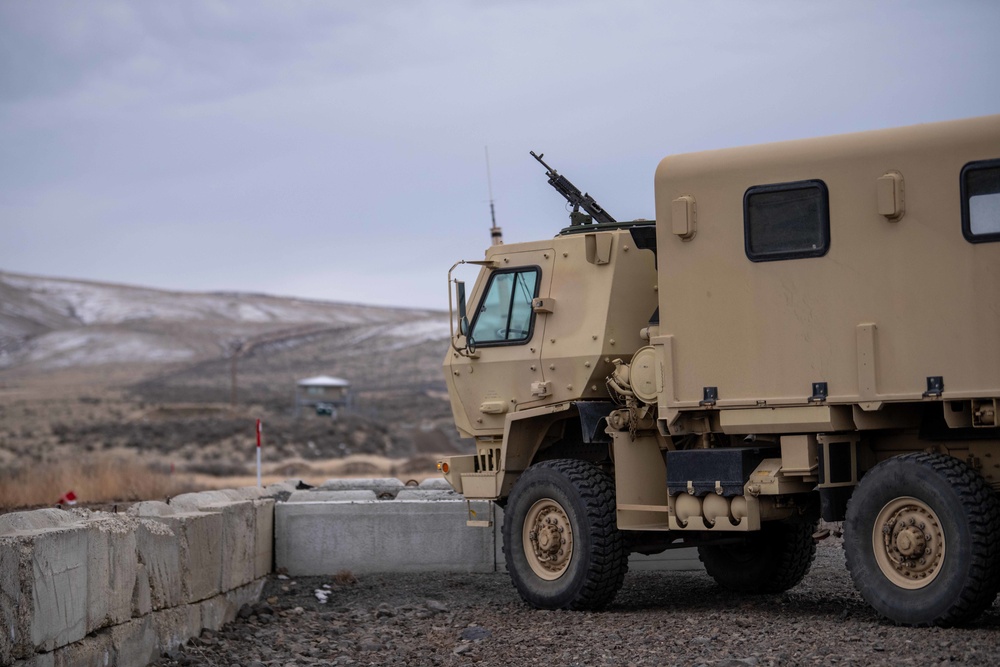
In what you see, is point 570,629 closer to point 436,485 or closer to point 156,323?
point 436,485

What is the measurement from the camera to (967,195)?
A: 9141 mm

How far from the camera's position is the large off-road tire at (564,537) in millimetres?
11172

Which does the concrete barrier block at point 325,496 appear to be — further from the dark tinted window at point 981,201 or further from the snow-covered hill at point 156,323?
the snow-covered hill at point 156,323

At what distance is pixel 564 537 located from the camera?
11.5m

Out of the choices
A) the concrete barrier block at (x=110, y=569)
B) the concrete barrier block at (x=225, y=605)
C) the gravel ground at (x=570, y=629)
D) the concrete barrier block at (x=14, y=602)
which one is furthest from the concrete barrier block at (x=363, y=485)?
the concrete barrier block at (x=14, y=602)

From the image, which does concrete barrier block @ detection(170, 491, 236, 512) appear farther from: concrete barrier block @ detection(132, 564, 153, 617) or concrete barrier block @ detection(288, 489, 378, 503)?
concrete barrier block @ detection(132, 564, 153, 617)

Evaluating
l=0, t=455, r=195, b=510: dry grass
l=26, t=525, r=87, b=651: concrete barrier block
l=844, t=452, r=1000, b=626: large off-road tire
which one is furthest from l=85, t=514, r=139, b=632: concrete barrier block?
l=0, t=455, r=195, b=510: dry grass

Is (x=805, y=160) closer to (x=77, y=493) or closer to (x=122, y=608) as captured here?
(x=122, y=608)

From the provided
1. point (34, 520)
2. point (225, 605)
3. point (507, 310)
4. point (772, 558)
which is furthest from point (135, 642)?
point (772, 558)

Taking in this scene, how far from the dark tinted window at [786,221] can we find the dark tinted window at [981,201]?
1.03 metres

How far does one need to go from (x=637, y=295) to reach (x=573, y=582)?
2555 mm

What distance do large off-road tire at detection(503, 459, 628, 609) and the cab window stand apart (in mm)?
1294

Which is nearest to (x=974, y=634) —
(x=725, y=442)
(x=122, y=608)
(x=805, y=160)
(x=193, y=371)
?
(x=725, y=442)

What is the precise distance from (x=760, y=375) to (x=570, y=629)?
2421 millimetres
